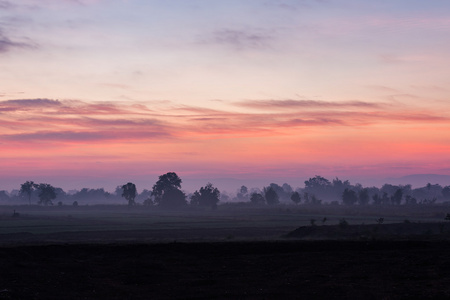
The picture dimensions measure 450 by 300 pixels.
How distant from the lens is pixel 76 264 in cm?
3966

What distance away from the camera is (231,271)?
3778 centimetres

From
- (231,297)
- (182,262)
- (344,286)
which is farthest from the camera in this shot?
(182,262)

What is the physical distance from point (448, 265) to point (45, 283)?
26.8 m

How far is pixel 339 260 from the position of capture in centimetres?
4038

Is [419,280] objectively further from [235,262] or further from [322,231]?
[322,231]

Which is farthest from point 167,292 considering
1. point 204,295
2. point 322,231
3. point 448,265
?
point 322,231

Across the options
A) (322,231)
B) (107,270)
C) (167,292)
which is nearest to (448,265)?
(167,292)

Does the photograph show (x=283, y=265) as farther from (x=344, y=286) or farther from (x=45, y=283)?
(x=45, y=283)

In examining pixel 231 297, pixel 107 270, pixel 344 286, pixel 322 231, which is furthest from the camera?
pixel 322 231

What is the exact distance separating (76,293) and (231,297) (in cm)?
954

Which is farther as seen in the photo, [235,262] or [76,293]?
[235,262]

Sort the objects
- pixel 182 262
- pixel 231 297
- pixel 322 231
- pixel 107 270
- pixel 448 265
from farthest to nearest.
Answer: pixel 322 231 < pixel 182 262 < pixel 107 270 < pixel 448 265 < pixel 231 297

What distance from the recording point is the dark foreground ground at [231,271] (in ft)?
101

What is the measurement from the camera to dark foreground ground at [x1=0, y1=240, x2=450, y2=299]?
30.7 meters
